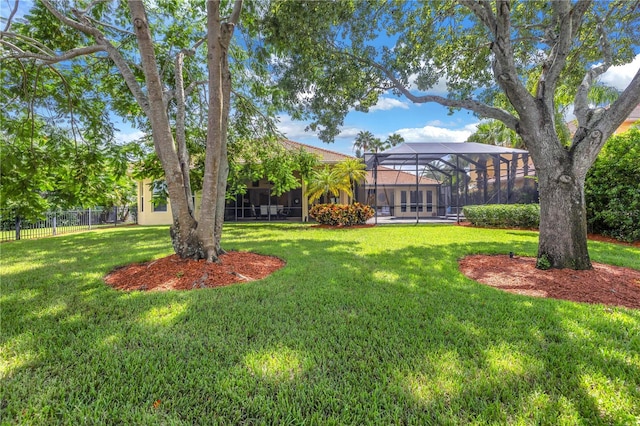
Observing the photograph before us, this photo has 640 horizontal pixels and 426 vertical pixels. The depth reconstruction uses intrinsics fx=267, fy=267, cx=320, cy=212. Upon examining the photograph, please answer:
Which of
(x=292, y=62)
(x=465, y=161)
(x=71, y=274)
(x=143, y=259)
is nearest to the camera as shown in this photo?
(x=71, y=274)

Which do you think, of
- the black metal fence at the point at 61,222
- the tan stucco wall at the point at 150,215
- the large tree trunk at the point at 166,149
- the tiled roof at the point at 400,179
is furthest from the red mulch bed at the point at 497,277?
the tiled roof at the point at 400,179

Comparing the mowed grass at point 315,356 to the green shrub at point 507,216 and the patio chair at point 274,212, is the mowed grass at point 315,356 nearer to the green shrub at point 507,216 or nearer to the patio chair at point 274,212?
the green shrub at point 507,216

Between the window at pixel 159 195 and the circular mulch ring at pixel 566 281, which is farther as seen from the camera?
the window at pixel 159 195

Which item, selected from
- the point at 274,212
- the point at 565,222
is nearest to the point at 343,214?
the point at 274,212

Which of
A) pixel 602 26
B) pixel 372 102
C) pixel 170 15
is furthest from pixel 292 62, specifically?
pixel 602 26

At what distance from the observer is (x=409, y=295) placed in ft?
12.4

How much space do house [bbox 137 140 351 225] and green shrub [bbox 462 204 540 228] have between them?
317 inches

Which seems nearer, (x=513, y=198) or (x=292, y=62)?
(x=292, y=62)

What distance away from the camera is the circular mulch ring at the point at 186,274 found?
4.38 metres

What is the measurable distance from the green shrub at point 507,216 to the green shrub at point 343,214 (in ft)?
17.1

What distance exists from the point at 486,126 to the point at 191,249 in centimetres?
2220

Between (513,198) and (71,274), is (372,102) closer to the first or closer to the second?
(71,274)

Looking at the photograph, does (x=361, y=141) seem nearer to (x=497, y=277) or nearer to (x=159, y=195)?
(x=159, y=195)

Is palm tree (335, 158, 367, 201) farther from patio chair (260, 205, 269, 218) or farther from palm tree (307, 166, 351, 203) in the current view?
patio chair (260, 205, 269, 218)
